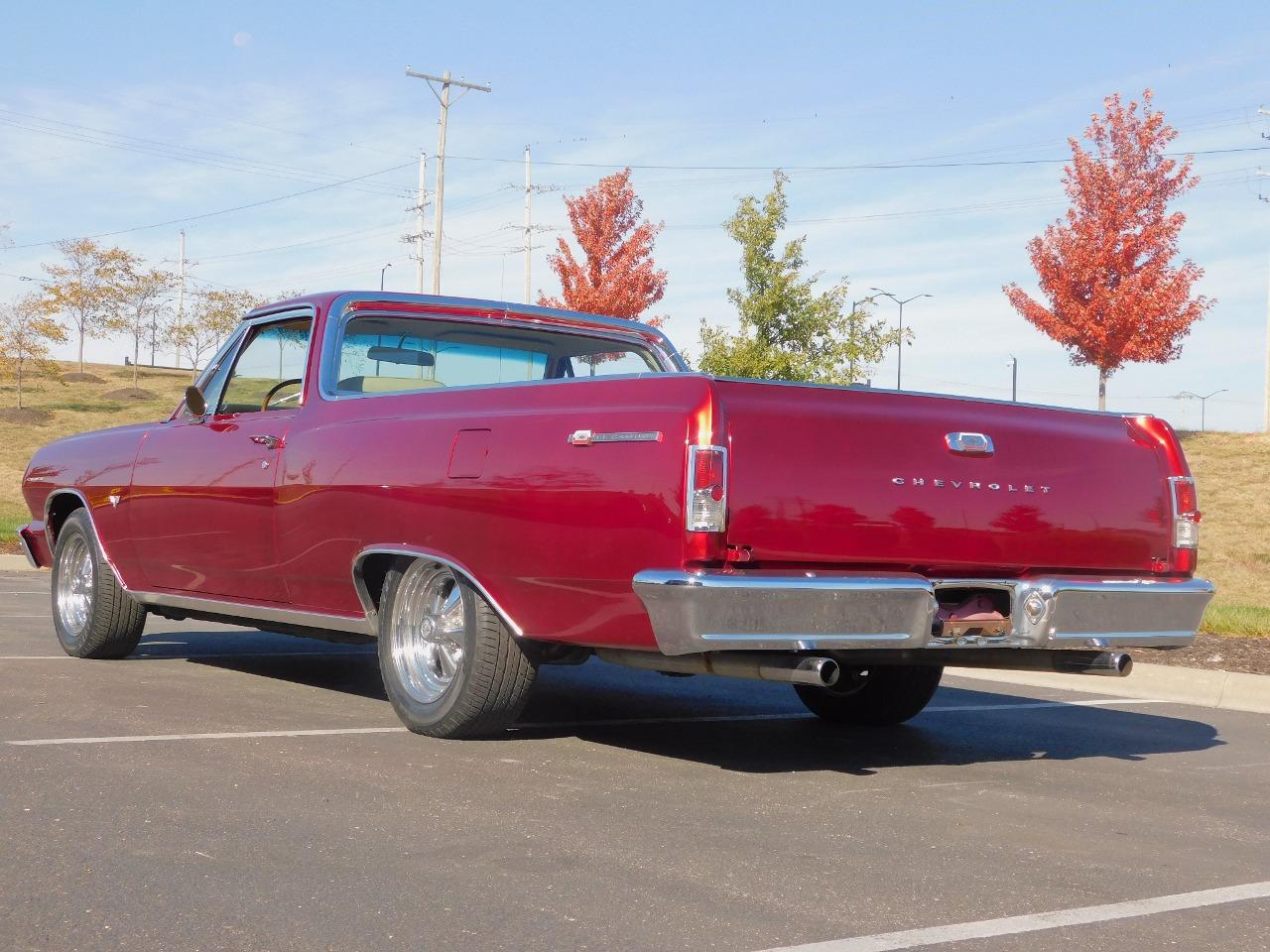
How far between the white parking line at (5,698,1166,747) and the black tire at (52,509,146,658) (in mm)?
2560

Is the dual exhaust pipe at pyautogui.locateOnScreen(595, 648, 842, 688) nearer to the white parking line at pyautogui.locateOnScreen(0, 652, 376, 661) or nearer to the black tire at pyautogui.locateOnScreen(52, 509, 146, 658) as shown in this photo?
the black tire at pyautogui.locateOnScreen(52, 509, 146, 658)

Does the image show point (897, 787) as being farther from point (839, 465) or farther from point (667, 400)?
point (667, 400)

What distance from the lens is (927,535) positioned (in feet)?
18.6

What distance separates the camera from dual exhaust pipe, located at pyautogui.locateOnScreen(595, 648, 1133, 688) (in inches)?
209

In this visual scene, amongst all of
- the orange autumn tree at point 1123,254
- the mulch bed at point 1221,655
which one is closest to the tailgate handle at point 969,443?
the mulch bed at point 1221,655

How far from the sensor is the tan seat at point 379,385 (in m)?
7.35

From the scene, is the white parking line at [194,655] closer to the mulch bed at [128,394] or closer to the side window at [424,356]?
the side window at [424,356]

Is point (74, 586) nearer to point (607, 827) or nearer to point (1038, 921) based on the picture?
point (607, 827)

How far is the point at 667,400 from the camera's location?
534 centimetres

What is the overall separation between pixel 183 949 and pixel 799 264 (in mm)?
25168

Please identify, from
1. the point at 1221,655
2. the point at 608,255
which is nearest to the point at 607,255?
the point at 608,255

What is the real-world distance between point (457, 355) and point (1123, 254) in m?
32.3

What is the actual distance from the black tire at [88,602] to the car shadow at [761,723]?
444mm

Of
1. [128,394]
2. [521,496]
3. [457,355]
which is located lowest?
[521,496]
